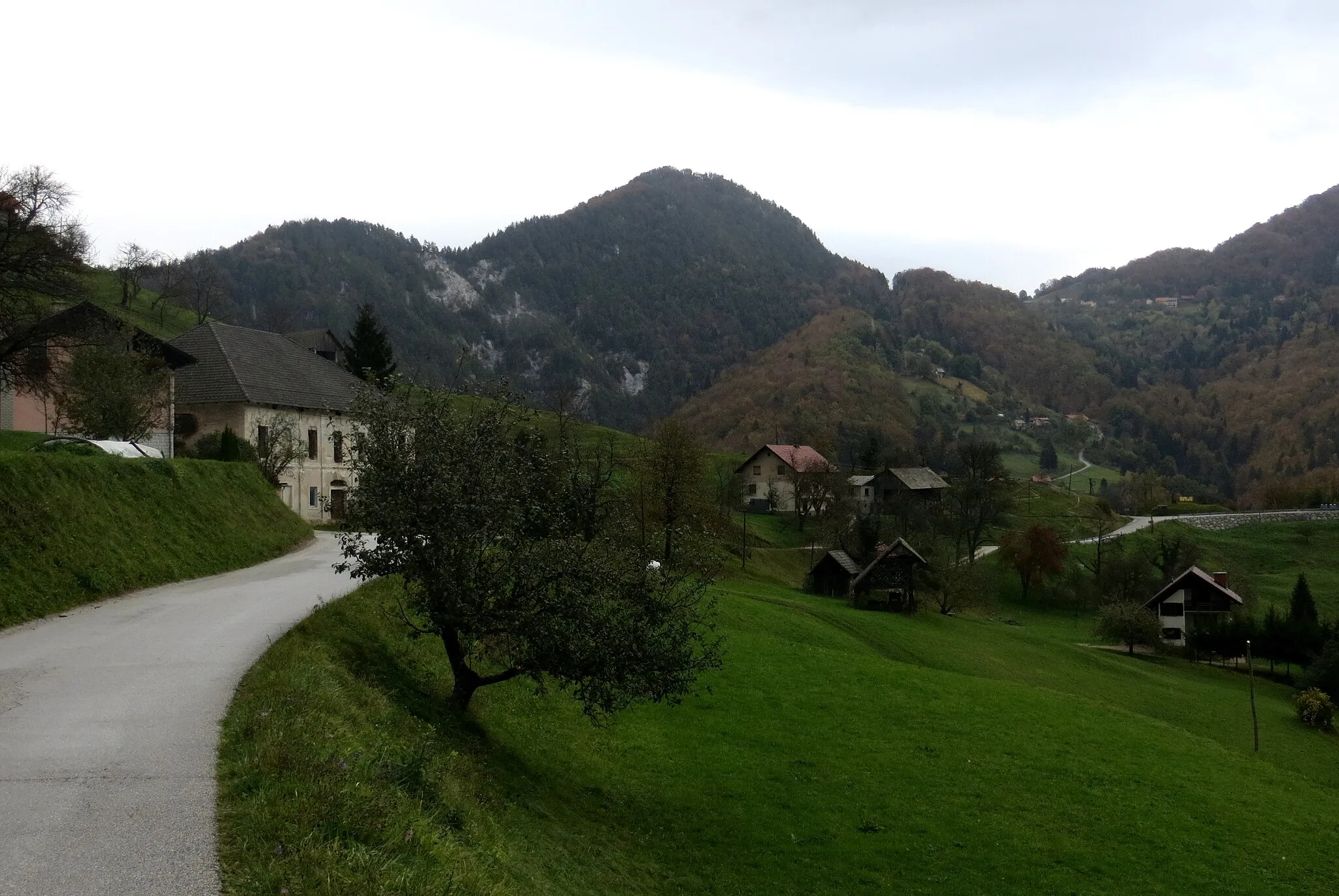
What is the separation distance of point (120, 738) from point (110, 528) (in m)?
13.2

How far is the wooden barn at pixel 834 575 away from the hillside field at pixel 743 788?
90.4ft

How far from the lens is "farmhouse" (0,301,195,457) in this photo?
3256cm

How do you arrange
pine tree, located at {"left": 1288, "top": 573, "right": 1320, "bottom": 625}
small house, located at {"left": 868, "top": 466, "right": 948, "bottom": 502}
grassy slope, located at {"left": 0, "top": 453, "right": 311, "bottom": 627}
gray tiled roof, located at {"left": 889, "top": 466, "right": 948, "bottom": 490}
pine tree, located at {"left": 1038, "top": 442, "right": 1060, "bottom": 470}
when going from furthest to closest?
pine tree, located at {"left": 1038, "top": 442, "right": 1060, "bottom": 470}
gray tiled roof, located at {"left": 889, "top": 466, "right": 948, "bottom": 490}
small house, located at {"left": 868, "top": 466, "right": 948, "bottom": 502}
pine tree, located at {"left": 1288, "top": 573, "right": 1320, "bottom": 625}
grassy slope, located at {"left": 0, "top": 453, "right": 311, "bottom": 627}

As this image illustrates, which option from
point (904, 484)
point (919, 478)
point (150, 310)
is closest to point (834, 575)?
point (904, 484)

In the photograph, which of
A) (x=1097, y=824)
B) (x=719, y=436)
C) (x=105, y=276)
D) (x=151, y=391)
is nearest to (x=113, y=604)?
(x=1097, y=824)

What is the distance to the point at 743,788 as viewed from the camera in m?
22.4

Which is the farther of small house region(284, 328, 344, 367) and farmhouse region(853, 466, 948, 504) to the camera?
farmhouse region(853, 466, 948, 504)

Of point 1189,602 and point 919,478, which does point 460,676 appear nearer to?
point 1189,602

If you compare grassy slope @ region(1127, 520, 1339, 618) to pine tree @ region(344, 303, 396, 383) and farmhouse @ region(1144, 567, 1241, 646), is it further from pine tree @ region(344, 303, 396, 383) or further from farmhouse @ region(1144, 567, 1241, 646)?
pine tree @ region(344, 303, 396, 383)

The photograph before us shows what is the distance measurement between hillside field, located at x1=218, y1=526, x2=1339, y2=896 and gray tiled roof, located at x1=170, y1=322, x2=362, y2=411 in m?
30.1

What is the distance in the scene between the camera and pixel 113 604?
20000 millimetres

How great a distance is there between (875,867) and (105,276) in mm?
127176

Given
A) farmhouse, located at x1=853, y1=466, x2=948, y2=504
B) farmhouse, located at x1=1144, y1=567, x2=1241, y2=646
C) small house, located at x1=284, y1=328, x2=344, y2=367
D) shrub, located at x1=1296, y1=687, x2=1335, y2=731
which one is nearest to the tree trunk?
shrub, located at x1=1296, y1=687, x2=1335, y2=731

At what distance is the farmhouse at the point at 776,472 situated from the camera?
104 meters
